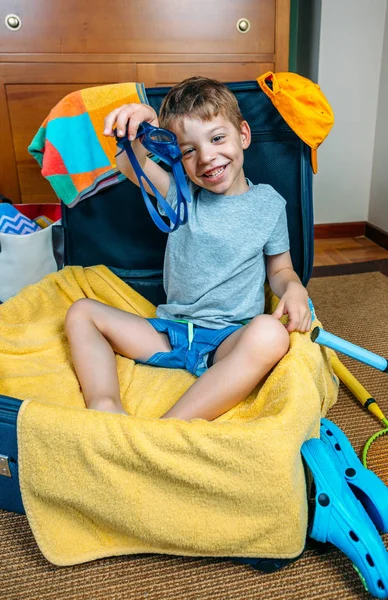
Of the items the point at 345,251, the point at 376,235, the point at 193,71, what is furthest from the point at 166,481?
the point at 376,235

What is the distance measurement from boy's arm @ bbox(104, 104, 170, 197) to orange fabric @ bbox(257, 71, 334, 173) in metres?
0.28

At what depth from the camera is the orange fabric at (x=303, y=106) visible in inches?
40.3

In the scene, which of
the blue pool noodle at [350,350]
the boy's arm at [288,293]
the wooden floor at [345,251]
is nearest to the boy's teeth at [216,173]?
the boy's arm at [288,293]

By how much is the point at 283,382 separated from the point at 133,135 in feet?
1.50

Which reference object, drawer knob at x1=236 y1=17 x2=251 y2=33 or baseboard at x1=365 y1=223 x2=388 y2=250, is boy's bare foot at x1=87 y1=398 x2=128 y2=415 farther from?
baseboard at x1=365 y1=223 x2=388 y2=250

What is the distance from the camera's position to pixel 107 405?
84 centimetres

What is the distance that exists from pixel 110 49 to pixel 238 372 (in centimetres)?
108

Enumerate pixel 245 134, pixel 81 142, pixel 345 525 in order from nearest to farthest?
pixel 345 525, pixel 245 134, pixel 81 142

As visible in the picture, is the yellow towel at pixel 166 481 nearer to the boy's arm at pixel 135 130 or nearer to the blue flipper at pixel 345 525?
the blue flipper at pixel 345 525

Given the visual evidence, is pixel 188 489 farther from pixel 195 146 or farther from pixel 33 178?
pixel 33 178

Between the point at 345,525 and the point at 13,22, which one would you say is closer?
the point at 345,525

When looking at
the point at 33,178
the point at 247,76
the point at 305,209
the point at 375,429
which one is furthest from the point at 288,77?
the point at 33,178

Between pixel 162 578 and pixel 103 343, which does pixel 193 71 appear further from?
pixel 162 578

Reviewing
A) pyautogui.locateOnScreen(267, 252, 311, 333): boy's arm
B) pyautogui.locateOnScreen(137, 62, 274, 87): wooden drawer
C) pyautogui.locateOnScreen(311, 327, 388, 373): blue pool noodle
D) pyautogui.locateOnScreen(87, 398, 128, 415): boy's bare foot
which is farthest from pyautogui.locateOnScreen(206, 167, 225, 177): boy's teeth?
pyautogui.locateOnScreen(137, 62, 274, 87): wooden drawer
